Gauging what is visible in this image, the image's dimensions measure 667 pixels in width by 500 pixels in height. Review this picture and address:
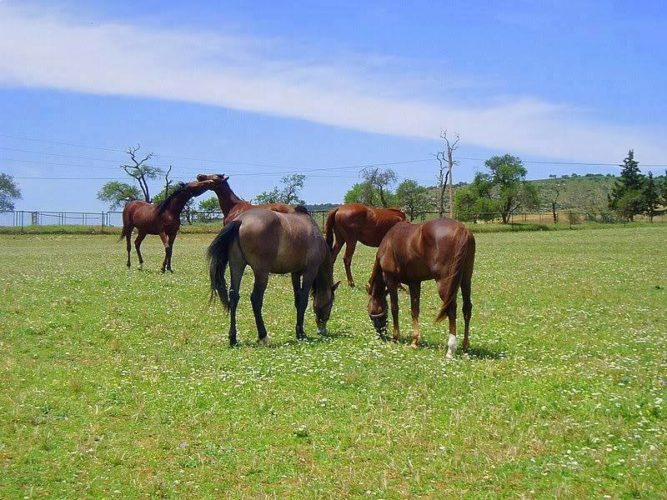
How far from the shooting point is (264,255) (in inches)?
518

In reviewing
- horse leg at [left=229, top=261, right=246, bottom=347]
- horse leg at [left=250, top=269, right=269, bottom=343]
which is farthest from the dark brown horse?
horse leg at [left=250, top=269, right=269, bottom=343]

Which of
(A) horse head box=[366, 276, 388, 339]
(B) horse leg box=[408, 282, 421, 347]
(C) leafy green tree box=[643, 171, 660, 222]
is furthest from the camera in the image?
(C) leafy green tree box=[643, 171, 660, 222]

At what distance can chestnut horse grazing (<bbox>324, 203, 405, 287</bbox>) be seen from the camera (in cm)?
2275

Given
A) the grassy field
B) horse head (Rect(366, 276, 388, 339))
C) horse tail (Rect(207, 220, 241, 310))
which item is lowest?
the grassy field

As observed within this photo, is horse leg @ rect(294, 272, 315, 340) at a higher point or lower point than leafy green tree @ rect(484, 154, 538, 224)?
lower

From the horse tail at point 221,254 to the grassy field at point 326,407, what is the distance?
42.9 inches

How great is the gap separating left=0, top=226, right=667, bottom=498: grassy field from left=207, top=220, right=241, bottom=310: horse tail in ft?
3.58

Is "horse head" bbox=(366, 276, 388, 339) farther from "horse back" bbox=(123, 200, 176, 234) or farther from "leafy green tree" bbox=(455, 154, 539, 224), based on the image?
"leafy green tree" bbox=(455, 154, 539, 224)

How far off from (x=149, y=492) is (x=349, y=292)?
576 inches

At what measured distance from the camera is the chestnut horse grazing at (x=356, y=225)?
2275 cm

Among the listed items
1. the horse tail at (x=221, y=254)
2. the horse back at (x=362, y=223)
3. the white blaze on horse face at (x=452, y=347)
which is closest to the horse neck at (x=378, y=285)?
the white blaze on horse face at (x=452, y=347)

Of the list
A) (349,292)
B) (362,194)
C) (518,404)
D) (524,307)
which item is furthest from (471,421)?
(362,194)

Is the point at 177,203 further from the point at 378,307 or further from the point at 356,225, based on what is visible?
the point at 378,307

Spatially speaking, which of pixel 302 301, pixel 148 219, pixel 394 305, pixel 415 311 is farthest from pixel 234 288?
pixel 148 219
